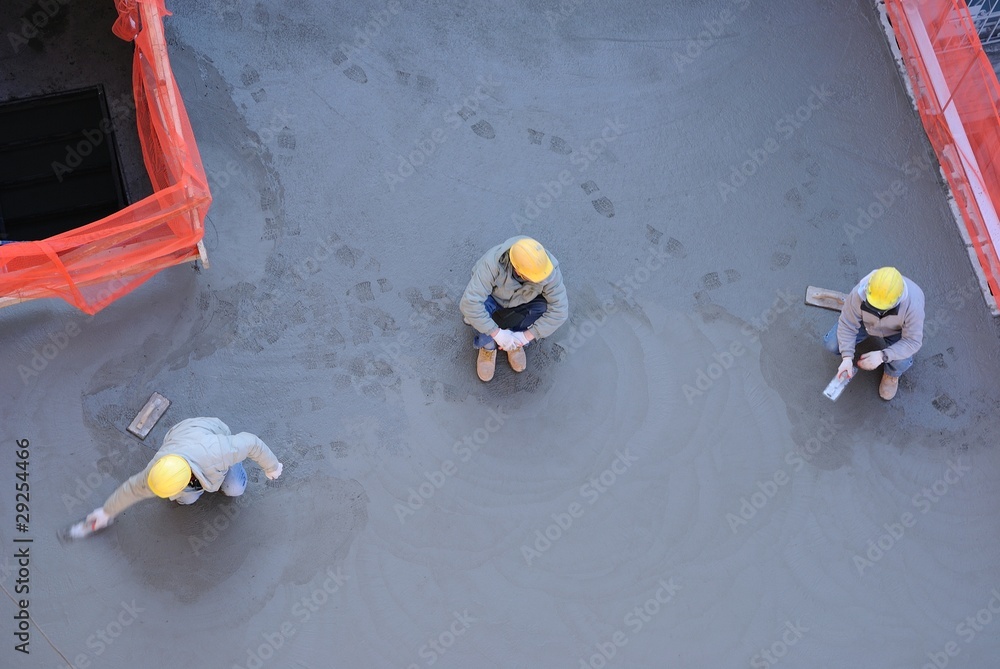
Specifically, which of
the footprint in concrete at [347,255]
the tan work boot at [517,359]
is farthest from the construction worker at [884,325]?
the footprint in concrete at [347,255]

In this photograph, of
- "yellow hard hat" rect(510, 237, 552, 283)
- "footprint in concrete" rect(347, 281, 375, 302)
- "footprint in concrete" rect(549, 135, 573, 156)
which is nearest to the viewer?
"yellow hard hat" rect(510, 237, 552, 283)

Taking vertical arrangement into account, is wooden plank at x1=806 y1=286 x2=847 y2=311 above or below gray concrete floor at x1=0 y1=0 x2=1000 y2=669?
above

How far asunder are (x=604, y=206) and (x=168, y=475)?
333cm

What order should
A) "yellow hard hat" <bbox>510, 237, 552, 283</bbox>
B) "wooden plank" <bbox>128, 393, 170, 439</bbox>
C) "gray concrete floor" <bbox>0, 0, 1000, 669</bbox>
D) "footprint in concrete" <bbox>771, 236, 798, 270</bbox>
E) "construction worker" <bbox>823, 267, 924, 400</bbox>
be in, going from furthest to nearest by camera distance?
1. "footprint in concrete" <bbox>771, 236, 798, 270</bbox>
2. "wooden plank" <bbox>128, 393, 170, 439</bbox>
3. "gray concrete floor" <bbox>0, 0, 1000, 669</bbox>
4. "construction worker" <bbox>823, 267, 924, 400</bbox>
5. "yellow hard hat" <bbox>510, 237, 552, 283</bbox>

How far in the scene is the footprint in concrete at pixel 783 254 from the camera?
6.08m

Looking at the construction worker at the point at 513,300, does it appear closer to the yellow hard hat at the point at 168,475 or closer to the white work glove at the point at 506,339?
the white work glove at the point at 506,339

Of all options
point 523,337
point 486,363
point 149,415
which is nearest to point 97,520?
point 149,415

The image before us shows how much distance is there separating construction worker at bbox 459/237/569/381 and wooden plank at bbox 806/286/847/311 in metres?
1.81

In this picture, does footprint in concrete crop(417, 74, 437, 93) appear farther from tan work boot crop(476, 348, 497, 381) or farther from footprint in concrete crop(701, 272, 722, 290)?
footprint in concrete crop(701, 272, 722, 290)

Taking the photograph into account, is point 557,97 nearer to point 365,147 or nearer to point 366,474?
point 365,147

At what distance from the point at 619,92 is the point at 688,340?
1904 mm

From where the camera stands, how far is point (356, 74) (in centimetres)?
643

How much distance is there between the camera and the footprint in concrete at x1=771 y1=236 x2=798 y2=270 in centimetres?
608

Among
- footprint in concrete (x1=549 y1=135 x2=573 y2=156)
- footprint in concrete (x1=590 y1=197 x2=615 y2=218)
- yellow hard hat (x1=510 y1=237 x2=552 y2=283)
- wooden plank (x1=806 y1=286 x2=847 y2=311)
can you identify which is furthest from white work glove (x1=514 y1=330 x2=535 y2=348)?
wooden plank (x1=806 y1=286 x2=847 y2=311)
